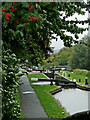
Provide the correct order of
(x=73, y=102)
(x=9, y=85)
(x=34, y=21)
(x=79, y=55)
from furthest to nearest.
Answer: (x=79, y=55) → (x=73, y=102) → (x=9, y=85) → (x=34, y=21)

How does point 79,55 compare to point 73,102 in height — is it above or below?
above

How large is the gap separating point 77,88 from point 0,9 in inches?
514

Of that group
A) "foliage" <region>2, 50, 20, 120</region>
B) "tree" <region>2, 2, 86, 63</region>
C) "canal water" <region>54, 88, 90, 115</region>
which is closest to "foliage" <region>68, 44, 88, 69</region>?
"canal water" <region>54, 88, 90, 115</region>

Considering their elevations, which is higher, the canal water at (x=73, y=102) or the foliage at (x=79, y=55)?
the foliage at (x=79, y=55)

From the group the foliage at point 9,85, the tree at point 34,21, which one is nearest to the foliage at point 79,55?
the tree at point 34,21

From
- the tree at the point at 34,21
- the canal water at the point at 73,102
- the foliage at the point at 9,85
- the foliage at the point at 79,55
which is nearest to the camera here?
the tree at the point at 34,21

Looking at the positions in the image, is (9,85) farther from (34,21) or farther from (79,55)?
(79,55)

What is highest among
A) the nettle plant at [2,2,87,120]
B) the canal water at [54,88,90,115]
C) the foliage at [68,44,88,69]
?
the nettle plant at [2,2,87,120]

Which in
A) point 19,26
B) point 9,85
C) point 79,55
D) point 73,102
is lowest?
point 73,102

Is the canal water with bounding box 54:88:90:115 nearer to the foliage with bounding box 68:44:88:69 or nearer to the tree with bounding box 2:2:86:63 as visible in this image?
the tree with bounding box 2:2:86:63

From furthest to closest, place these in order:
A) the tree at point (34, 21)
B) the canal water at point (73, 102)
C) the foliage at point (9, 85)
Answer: the canal water at point (73, 102) → the foliage at point (9, 85) → the tree at point (34, 21)

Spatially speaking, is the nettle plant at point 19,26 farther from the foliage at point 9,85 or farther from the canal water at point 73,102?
the canal water at point 73,102

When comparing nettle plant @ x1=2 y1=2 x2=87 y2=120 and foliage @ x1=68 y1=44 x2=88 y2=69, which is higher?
nettle plant @ x1=2 y1=2 x2=87 y2=120

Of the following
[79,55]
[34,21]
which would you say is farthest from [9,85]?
[79,55]
